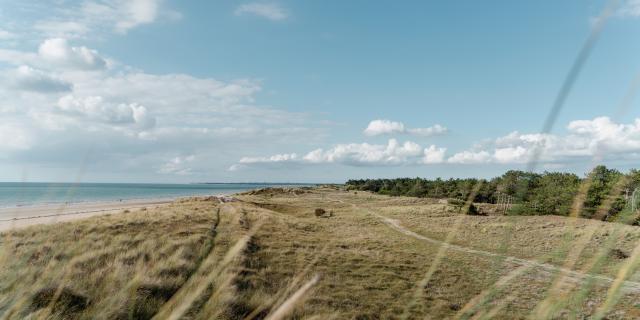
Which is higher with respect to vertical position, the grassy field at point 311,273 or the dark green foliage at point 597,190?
the dark green foliage at point 597,190

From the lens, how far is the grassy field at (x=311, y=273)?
48.0 inches

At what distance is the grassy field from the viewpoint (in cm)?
122

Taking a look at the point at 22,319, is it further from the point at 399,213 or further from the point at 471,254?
the point at 399,213

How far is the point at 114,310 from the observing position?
9.63ft

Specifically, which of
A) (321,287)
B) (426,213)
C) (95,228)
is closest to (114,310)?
(321,287)

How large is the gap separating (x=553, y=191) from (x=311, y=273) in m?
48.5

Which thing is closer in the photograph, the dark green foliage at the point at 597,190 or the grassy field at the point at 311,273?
the dark green foliage at the point at 597,190

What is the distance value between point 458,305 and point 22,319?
11325 mm

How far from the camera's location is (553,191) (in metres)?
50.1

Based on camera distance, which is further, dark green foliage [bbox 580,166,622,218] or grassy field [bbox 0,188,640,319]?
grassy field [bbox 0,188,640,319]

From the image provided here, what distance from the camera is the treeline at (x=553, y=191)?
3.63ft

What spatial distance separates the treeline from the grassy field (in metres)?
0.08

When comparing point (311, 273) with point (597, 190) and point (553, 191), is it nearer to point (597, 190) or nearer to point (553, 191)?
point (597, 190)

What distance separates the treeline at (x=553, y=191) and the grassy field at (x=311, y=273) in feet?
0.27
